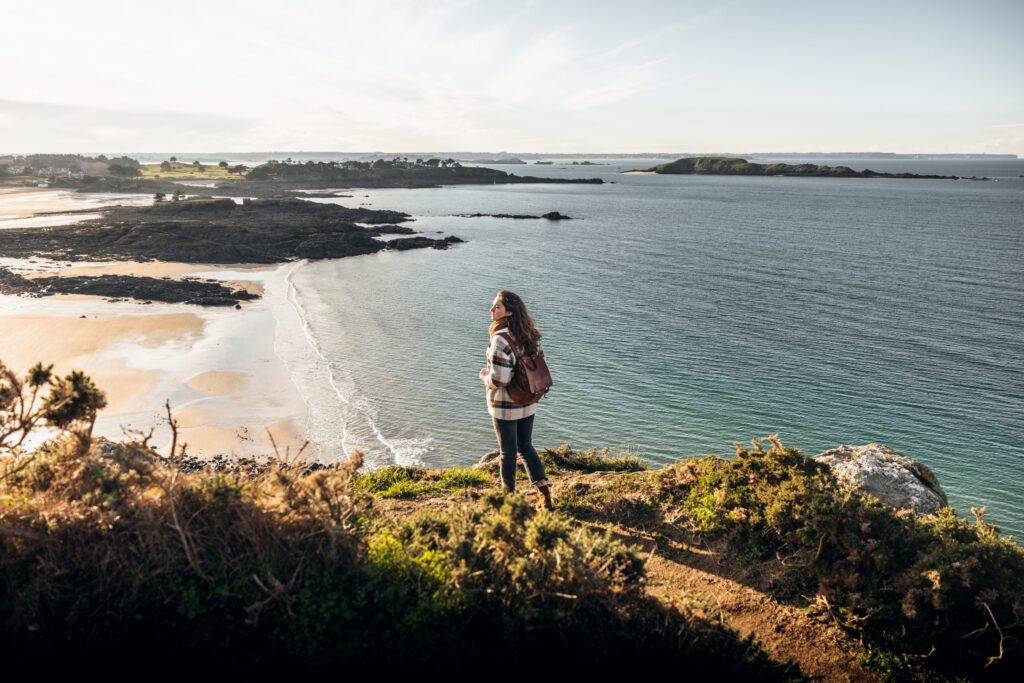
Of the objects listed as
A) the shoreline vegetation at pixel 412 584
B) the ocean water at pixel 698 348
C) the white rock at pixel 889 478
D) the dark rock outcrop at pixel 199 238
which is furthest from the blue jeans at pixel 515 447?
the dark rock outcrop at pixel 199 238

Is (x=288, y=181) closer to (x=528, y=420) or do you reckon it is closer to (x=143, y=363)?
(x=143, y=363)

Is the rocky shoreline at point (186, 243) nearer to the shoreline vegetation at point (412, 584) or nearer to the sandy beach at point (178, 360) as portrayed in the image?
the sandy beach at point (178, 360)

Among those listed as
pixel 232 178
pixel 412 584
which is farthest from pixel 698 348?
pixel 232 178

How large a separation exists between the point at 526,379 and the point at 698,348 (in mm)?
19656

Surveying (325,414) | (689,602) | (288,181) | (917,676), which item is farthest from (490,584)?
(288,181)

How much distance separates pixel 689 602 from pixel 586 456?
657 cm

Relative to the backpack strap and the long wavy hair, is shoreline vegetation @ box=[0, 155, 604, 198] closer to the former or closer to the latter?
the long wavy hair

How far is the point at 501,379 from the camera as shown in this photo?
21.7 ft

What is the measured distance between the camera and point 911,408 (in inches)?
738

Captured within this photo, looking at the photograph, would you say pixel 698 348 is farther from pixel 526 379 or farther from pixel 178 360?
pixel 178 360

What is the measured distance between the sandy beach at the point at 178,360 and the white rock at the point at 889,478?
32.2 ft

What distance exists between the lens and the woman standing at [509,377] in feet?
21.7

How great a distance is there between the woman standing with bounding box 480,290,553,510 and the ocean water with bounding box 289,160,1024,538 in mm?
8033

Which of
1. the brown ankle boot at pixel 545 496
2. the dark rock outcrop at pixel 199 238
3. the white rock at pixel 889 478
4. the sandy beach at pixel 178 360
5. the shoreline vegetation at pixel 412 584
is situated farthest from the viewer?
the dark rock outcrop at pixel 199 238
